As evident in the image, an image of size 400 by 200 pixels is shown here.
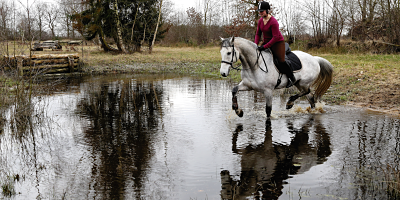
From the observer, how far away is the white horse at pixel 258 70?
23.1 ft

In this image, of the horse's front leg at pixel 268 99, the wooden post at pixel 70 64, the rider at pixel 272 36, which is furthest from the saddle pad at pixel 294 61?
the wooden post at pixel 70 64

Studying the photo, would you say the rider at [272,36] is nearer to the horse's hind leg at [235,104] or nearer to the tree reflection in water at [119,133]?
the horse's hind leg at [235,104]

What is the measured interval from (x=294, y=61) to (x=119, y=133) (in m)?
4.75

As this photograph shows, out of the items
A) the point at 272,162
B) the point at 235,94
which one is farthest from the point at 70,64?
the point at 272,162

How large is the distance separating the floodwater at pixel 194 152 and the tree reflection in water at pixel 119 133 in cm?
2

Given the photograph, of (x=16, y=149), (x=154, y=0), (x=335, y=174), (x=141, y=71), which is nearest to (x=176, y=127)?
(x=16, y=149)

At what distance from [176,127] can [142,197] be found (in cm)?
356

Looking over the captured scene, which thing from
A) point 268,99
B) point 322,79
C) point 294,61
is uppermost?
point 294,61

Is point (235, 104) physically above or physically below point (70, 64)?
below

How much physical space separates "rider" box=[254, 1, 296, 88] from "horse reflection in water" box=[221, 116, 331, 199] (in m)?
1.64

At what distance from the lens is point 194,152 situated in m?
5.84

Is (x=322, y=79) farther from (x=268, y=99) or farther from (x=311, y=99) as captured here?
(x=268, y=99)

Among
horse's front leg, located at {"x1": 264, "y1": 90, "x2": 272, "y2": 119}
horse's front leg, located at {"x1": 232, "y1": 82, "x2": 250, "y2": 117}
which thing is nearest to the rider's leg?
horse's front leg, located at {"x1": 264, "y1": 90, "x2": 272, "y2": 119}

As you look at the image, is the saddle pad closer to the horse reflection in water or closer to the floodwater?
the floodwater
